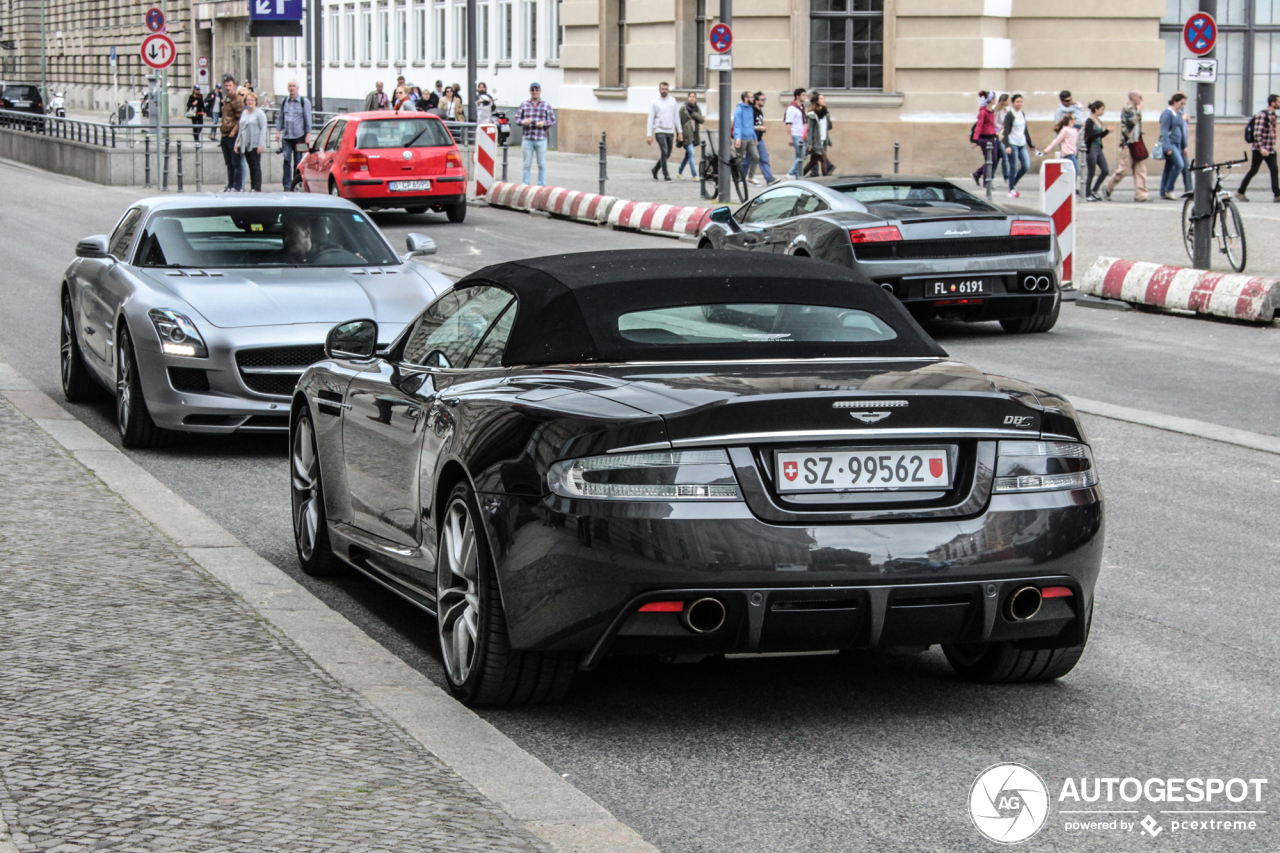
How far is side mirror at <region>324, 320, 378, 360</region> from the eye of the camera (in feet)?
21.9

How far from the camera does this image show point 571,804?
4.29 m

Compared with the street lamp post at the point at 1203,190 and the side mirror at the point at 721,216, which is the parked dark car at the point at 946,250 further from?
the street lamp post at the point at 1203,190

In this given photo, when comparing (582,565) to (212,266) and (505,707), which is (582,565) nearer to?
(505,707)

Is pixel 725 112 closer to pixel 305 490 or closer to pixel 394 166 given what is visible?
pixel 394 166

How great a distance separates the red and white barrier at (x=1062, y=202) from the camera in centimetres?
1809

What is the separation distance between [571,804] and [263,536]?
12.7 ft

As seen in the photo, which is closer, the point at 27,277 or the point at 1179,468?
the point at 1179,468

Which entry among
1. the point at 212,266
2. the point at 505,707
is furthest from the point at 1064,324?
the point at 505,707

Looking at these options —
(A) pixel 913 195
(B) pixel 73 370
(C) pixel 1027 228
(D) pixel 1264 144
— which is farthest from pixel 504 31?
(B) pixel 73 370

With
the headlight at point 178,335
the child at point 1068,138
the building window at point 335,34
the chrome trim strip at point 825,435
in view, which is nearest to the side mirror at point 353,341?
the chrome trim strip at point 825,435

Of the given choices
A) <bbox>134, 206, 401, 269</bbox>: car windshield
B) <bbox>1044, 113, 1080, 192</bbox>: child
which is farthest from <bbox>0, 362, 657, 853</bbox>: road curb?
<bbox>1044, 113, 1080, 192</bbox>: child

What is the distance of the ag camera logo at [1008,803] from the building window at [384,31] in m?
64.3

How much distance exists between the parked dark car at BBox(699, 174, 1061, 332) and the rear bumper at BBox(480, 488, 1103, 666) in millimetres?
10115

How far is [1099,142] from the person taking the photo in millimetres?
30656
